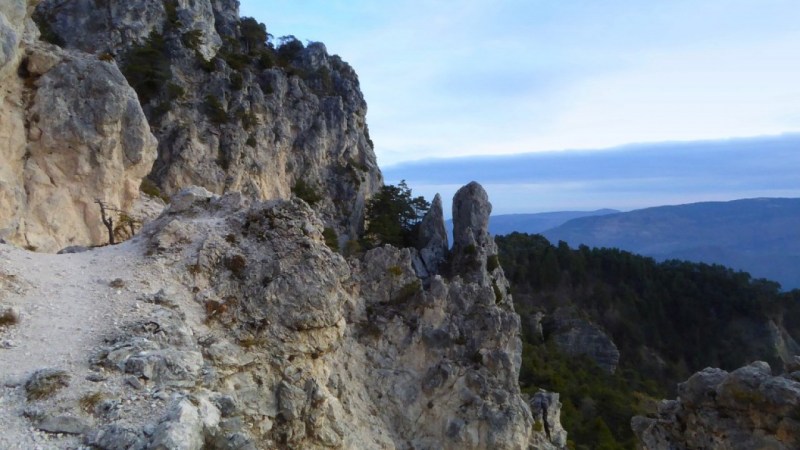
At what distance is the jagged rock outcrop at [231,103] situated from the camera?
116 feet

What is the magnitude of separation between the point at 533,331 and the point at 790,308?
31629mm

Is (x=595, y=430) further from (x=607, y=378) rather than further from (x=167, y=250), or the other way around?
(x=167, y=250)

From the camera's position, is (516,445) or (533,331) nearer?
(516,445)

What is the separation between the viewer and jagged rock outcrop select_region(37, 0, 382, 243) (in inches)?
1398

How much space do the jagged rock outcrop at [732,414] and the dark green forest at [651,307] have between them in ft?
93.1

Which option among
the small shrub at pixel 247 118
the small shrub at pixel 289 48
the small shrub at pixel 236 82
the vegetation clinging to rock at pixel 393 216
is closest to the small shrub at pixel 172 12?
the small shrub at pixel 236 82

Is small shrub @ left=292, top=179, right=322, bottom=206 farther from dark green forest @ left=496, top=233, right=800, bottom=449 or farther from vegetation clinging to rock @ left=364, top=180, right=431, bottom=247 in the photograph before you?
dark green forest @ left=496, top=233, right=800, bottom=449

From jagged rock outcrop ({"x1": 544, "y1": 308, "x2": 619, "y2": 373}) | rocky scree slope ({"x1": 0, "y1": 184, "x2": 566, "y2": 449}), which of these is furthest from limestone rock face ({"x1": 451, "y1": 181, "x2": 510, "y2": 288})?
rocky scree slope ({"x1": 0, "y1": 184, "x2": 566, "y2": 449})

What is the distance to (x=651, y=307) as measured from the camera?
64.7 metres

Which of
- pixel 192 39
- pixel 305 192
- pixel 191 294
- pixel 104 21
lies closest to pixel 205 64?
pixel 192 39

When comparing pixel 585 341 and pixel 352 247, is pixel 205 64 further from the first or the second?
pixel 585 341

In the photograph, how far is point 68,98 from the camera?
19.1 metres

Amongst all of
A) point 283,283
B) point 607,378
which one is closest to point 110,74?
point 283,283

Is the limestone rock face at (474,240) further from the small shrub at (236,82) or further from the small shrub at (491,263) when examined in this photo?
the small shrub at (236,82)
